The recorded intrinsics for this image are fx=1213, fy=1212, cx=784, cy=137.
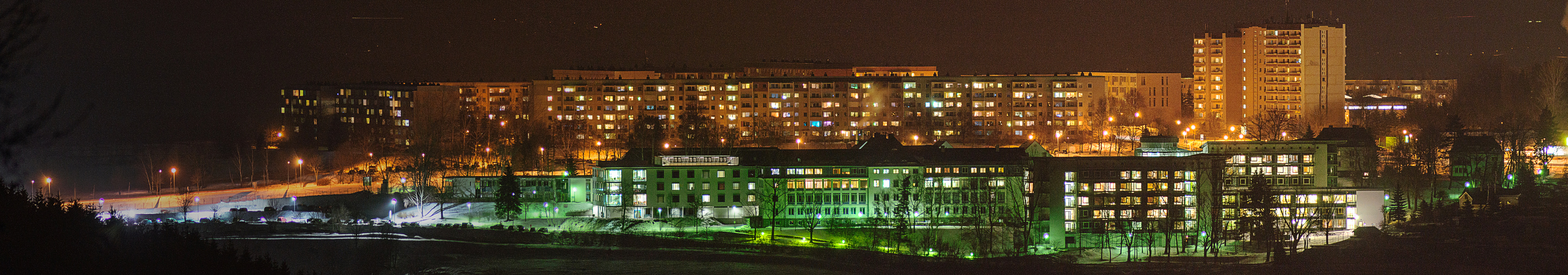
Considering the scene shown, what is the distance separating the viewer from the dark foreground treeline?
618 inches

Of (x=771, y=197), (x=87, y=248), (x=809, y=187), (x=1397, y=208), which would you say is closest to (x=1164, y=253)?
(x=1397, y=208)

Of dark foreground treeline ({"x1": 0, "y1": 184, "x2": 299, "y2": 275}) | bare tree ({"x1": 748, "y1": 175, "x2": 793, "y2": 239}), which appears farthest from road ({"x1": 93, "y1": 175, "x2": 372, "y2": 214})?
dark foreground treeline ({"x1": 0, "y1": 184, "x2": 299, "y2": 275})

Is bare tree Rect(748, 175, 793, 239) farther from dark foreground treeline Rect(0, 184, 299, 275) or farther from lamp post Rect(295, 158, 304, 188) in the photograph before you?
dark foreground treeline Rect(0, 184, 299, 275)

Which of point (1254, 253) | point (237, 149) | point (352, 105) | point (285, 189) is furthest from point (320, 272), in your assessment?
point (352, 105)

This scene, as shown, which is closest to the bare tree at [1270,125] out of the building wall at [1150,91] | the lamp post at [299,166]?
the building wall at [1150,91]

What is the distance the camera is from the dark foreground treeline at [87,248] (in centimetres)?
1569

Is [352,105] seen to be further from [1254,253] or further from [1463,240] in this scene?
[1463,240]

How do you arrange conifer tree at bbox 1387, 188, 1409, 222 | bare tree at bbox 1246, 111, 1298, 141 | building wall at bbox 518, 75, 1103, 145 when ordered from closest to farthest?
conifer tree at bbox 1387, 188, 1409, 222 → bare tree at bbox 1246, 111, 1298, 141 → building wall at bbox 518, 75, 1103, 145

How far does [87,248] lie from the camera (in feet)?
58.8

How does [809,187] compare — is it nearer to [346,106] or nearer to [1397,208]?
[1397,208]

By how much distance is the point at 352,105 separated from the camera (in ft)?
298

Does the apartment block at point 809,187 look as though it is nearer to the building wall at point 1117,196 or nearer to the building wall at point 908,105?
the building wall at point 1117,196

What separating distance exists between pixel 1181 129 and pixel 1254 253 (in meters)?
37.3

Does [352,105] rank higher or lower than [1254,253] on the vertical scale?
higher
